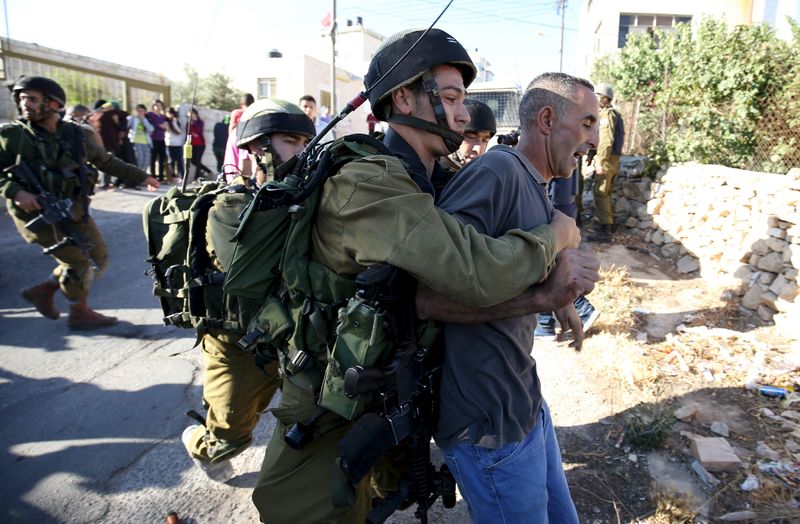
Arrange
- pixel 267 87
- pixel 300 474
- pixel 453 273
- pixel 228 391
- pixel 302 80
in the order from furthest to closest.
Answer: pixel 267 87
pixel 302 80
pixel 228 391
pixel 300 474
pixel 453 273

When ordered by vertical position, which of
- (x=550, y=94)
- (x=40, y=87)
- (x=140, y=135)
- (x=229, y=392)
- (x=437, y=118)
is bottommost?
(x=229, y=392)

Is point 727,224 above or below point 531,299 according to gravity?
below

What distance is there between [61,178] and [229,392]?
3.17 metres

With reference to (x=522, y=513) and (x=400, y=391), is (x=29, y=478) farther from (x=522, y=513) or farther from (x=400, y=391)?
(x=522, y=513)

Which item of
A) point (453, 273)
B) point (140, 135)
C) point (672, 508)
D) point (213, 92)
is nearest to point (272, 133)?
point (453, 273)

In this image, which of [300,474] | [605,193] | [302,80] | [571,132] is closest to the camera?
[300,474]

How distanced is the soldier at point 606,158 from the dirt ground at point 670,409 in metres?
2.91

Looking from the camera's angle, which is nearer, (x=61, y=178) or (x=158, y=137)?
(x=61, y=178)

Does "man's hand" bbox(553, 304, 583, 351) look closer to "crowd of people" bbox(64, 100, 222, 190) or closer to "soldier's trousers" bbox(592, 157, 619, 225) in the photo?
"soldier's trousers" bbox(592, 157, 619, 225)

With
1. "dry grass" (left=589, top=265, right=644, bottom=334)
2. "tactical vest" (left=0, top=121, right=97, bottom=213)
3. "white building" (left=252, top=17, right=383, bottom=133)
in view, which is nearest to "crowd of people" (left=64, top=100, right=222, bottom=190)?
"tactical vest" (left=0, top=121, right=97, bottom=213)

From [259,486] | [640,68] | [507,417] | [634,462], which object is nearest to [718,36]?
[640,68]

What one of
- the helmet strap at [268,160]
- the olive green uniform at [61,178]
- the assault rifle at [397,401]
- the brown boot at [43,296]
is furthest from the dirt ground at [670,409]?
the brown boot at [43,296]

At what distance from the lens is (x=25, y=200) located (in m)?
4.12

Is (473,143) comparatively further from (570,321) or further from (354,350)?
(354,350)
